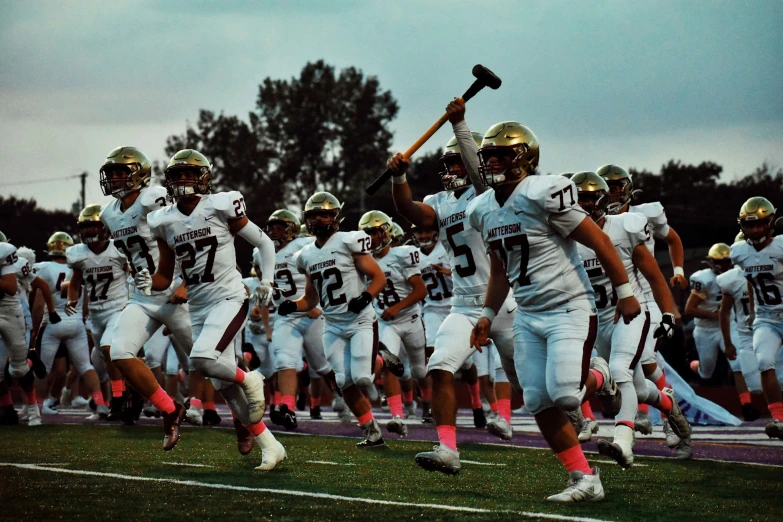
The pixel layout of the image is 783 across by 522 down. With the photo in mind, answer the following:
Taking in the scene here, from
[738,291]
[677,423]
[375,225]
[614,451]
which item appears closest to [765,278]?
[738,291]

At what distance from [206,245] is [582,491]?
2961 millimetres

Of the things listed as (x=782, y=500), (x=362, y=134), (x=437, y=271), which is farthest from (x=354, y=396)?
(x=362, y=134)

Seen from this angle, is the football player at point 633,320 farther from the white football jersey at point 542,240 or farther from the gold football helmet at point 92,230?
the gold football helmet at point 92,230

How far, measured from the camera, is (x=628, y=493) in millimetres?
5945

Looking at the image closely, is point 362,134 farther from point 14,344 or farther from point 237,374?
point 237,374

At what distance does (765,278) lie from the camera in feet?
32.7

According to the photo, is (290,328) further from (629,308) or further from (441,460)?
(629,308)

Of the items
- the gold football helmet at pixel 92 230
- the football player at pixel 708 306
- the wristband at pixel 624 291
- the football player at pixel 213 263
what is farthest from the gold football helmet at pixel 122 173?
the football player at pixel 708 306

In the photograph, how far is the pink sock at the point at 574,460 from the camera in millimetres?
5602

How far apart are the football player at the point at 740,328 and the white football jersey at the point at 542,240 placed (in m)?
5.97

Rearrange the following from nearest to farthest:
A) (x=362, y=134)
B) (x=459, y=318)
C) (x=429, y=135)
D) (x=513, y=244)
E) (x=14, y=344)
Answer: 1. (x=513, y=244)
2. (x=429, y=135)
3. (x=459, y=318)
4. (x=14, y=344)
5. (x=362, y=134)

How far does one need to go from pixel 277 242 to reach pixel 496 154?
626cm

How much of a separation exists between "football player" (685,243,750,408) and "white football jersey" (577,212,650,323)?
5894 millimetres

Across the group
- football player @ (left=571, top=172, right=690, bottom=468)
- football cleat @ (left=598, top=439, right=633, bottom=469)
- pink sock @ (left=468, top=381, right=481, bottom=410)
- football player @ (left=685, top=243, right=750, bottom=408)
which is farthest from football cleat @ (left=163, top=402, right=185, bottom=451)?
football player @ (left=685, top=243, right=750, bottom=408)
